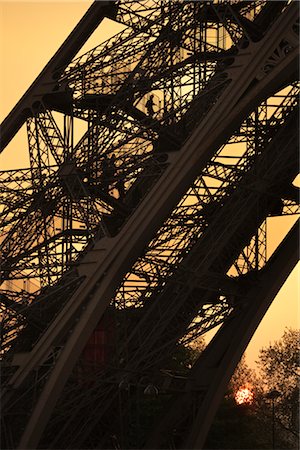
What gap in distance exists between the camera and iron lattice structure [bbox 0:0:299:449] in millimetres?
30078

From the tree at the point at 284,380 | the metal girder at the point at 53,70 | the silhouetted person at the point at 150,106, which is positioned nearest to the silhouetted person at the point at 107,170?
the silhouetted person at the point at 150,106

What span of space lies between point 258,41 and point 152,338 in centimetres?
757

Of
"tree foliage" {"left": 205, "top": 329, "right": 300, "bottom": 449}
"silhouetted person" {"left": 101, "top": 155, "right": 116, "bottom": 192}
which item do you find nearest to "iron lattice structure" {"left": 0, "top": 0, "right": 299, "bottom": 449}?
"silhouetted person" {"left": 101, "top": 155, "right": 116, "bottom": 192}

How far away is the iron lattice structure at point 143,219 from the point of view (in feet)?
98.7

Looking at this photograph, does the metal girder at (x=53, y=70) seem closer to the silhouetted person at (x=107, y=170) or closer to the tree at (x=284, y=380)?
the silhouetted person at (x=107, y=170)

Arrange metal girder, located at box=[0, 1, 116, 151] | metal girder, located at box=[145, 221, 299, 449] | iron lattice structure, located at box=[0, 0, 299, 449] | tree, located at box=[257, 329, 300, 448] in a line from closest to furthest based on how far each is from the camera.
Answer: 1. iron lattice structure, located at box=[0, 0, 299, 449]
2. metal girder, located at box=[0, 1, 116, 151]
3. metal girder, located at box=[145, 221, 299, 449]
4. tree, located at box=[257, 329, 300, 448]

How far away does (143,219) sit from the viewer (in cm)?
2997

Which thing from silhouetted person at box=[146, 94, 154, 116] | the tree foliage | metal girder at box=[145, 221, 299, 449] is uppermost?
the tree foliage

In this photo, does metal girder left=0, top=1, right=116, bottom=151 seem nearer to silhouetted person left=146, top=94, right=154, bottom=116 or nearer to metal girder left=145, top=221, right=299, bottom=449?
silhouetted person left=146, top=94, right=154, bottom=116

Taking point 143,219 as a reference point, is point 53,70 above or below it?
above

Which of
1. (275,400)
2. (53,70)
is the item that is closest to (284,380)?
(275,400)

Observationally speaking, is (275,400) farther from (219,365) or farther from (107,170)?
(107,170)

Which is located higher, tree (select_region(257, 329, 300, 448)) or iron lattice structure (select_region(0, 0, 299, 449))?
tree (select_region(257, 329, 300, 448))

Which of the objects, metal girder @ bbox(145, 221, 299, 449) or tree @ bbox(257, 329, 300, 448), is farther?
tree @ bbox(257, 329, 300, 448)
